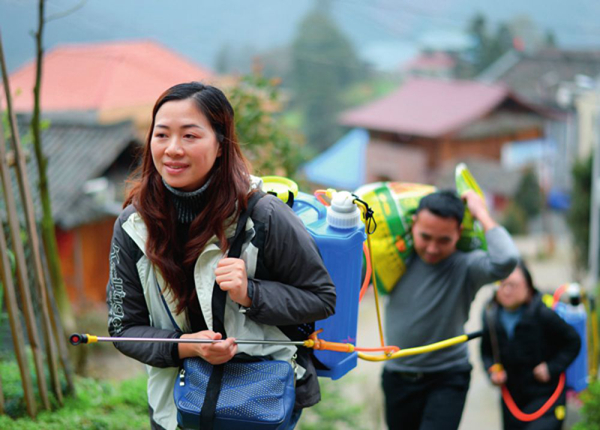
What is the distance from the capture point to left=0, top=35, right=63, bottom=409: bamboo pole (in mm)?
3256

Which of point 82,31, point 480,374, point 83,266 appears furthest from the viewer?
point 82,31

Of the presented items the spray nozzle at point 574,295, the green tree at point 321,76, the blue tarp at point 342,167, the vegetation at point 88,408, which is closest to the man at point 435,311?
the spray nozzle at point 574,295

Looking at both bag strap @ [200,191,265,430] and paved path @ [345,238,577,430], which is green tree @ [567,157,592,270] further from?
bag strap @ [200,191,265,430]

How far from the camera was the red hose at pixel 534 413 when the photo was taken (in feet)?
12.9

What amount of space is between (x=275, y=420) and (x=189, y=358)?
1.08ft

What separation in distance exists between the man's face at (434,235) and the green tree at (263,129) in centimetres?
185

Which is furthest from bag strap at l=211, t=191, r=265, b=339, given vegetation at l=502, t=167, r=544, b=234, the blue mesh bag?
vegetation at l=502, t=167, r=544, b=234

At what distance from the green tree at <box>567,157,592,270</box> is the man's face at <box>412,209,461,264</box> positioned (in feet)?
44.6

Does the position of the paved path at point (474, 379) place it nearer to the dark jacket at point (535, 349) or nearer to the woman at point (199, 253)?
the dark jacket at point (535, 349)

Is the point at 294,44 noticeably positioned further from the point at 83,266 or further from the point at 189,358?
the point at 189,358

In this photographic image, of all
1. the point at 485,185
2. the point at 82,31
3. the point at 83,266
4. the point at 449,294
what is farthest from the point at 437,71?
the point at 449,294

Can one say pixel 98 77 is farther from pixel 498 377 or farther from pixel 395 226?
pixel 395 226

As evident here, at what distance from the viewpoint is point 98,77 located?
1056 inches

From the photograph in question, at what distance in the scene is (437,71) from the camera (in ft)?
145
